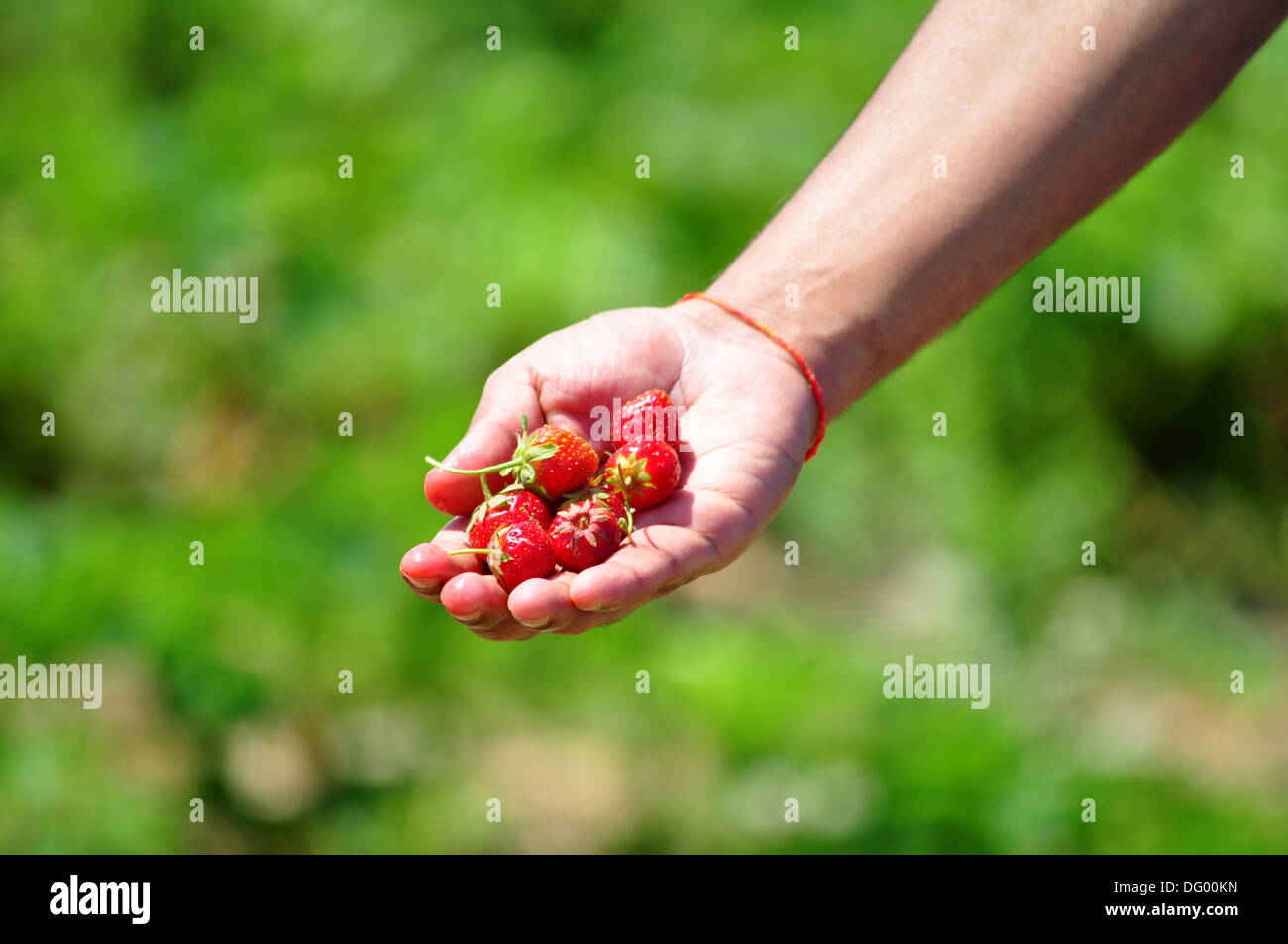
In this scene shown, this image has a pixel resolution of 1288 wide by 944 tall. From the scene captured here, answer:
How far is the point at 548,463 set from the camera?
2.42 metres

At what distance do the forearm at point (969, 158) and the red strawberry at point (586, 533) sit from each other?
539 mm

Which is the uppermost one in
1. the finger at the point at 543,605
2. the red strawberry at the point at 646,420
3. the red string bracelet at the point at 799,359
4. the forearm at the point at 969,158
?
the forearm at the point at 969,158

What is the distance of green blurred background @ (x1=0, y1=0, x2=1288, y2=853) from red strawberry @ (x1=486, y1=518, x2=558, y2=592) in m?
1.95

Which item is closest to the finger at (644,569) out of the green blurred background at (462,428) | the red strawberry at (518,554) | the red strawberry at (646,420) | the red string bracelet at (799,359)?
the red strawberry at (518,554)

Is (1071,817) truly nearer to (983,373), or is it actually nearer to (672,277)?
(983,373)

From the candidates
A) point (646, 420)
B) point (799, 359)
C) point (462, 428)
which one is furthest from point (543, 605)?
point (462, 428)

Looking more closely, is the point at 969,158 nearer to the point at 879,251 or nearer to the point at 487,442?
the point at 879,251

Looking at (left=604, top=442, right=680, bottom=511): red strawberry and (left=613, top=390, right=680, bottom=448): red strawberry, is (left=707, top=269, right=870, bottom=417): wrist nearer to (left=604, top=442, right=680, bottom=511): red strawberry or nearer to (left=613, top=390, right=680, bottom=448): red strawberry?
(left=613, top=390, right=680, bottom=448): red strawberry

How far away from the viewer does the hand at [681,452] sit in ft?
7.13

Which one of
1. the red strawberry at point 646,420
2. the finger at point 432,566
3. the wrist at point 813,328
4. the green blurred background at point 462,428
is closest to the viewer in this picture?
the finger at point 432,566

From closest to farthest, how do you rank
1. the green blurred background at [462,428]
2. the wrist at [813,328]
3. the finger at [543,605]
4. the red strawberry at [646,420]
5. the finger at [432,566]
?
the finger at [543,605], the finger at [432,566], the red strawberry at [646,420], the wrist at [813,328], the green blurred background at [462,428]

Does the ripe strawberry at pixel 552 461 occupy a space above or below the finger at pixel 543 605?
above

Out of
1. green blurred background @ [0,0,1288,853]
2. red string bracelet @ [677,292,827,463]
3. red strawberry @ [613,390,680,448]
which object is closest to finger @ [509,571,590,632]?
red strawberry @ [613,390,680,448]

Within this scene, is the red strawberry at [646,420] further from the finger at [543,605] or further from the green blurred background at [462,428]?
the green blurred background at [462,428]
